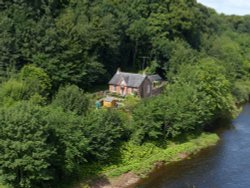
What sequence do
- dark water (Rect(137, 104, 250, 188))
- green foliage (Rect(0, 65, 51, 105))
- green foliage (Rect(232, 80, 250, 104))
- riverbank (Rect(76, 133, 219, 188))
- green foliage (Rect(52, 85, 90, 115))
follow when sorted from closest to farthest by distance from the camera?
riverbank (Rect(76, 133, 219, 188)) < dark water (Rect(137, 104, 250, 188)) < green foliage (Rect(52, 85, 90, 115)) < green foliage (Rect(0, 65, 51, 105)) < green foliage (Rect(232, 80, 250, 104))

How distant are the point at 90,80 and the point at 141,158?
70.9ft

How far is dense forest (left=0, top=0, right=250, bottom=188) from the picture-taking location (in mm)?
37281

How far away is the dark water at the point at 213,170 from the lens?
148 ft

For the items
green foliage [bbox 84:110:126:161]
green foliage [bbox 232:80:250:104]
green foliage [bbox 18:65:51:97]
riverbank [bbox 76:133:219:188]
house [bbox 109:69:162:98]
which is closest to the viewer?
green foliage [bbox 84:110:126:161]

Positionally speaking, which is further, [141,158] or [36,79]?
[36,79]

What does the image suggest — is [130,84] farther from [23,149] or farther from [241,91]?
[23,149]

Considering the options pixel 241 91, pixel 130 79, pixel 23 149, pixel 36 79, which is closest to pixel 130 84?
pixel 130 79

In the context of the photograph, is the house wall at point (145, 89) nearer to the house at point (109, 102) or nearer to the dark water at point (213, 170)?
the house at point (109, 102)

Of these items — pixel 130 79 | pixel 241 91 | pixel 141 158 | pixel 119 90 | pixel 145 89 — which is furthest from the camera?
pixel 241 91

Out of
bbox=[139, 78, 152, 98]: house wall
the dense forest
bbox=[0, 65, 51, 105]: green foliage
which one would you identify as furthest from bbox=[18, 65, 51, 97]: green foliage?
bbox=[139, 78, 152, 98]: house wall

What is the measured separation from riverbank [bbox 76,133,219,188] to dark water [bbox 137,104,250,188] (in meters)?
1.22

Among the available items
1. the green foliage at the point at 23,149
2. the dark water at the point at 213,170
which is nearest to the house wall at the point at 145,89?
the dark water at the point at 213,170

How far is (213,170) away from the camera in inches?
1934

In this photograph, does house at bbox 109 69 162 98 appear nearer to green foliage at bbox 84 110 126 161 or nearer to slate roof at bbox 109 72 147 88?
slate roof at bbox 109 72 147 88
